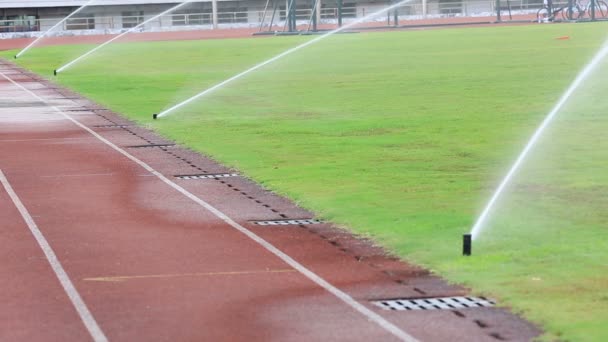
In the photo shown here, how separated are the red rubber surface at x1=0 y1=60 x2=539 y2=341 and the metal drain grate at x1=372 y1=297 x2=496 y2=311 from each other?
0.19m

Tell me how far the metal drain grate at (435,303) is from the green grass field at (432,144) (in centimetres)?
21

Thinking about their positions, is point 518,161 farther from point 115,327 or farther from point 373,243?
point 115,327

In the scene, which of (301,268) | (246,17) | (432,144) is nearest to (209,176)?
(432,144)

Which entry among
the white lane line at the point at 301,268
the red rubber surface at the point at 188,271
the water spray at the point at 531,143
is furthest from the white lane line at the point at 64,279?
the water spray at the point at 531,143

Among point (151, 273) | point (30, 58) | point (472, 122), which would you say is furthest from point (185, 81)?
point (151, 273)

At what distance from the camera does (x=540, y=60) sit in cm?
4625

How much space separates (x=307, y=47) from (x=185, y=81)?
64.8ft

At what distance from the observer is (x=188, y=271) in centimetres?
1345

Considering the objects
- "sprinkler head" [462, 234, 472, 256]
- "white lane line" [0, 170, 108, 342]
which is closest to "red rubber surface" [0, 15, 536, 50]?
"white lane line" [0, 170, 108, 342]

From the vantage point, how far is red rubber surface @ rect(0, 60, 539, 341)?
35.8 ft

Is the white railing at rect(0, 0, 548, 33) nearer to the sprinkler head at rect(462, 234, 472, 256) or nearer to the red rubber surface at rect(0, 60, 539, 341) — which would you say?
the red rubber surface at rect(0, 60, 539, 341)

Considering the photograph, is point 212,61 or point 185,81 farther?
point 212,61

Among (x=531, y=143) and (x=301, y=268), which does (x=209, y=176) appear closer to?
(x=531, y=143)

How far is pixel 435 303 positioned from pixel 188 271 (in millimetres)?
2865
